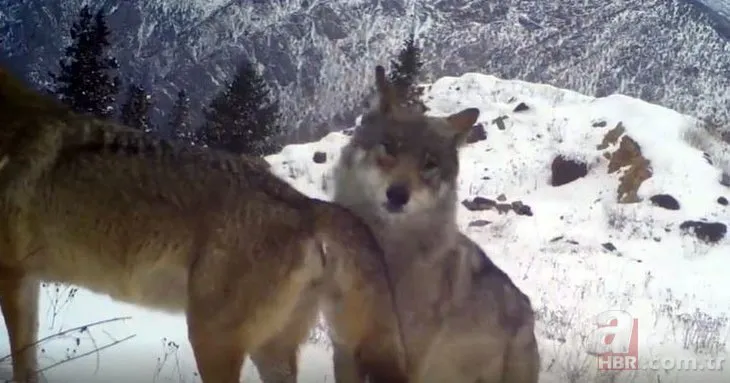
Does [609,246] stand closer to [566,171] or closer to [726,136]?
[566,171]

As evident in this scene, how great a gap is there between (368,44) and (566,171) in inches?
98.0

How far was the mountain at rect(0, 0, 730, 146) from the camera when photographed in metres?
4.20

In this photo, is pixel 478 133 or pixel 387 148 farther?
pixel 478 133

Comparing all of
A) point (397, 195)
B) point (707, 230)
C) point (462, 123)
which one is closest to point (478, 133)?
point (707, 230)

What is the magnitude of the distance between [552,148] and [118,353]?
4822 mm

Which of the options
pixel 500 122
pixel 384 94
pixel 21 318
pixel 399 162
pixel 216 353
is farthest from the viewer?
pixel 500 122

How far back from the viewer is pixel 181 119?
15.3 ft

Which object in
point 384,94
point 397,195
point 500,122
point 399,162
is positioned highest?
point 384,94

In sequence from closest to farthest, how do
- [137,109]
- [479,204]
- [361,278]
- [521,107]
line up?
1. [361,278]
2. [137,109]
3. [479,204]
4. [521,107]

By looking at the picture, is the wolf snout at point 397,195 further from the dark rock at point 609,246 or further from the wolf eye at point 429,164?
the dark rock at point 609,246

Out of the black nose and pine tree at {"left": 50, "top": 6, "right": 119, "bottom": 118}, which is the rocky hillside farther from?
pine tree at {"left": 50, "top": 6, "right": 119, "bottom": 118}

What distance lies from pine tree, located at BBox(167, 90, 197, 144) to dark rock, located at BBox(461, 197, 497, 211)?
212 centimetres

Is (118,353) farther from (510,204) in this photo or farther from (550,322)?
(510,204)

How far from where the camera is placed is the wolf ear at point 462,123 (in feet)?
9.96
